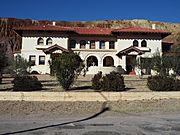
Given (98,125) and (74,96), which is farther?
(74,96)

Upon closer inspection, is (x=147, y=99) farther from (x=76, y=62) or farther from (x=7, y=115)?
(x=7, y=115)

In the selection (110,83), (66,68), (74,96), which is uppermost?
(66,68)

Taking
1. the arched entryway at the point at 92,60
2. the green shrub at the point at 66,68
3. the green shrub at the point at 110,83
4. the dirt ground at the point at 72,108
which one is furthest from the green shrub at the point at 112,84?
the arched entryway at the point at 92,60

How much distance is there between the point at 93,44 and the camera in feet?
161

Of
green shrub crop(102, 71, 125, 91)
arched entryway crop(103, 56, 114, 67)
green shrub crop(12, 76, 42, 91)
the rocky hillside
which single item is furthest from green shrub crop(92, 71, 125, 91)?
the rocky hillside

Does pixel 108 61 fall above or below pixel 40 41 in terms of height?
below

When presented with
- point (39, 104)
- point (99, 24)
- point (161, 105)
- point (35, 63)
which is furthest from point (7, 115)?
point (99, 24)

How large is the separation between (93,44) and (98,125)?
130 feet

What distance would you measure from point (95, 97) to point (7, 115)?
5.47 meters

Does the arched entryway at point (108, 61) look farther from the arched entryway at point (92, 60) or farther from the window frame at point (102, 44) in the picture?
the window frame at point (102, 44)

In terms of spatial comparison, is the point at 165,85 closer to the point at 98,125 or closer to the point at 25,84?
the point at 25,84

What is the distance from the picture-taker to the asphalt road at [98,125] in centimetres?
885

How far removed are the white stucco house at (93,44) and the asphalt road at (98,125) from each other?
3419 centimetres

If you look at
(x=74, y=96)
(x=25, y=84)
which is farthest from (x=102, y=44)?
(x=74, y=96)
